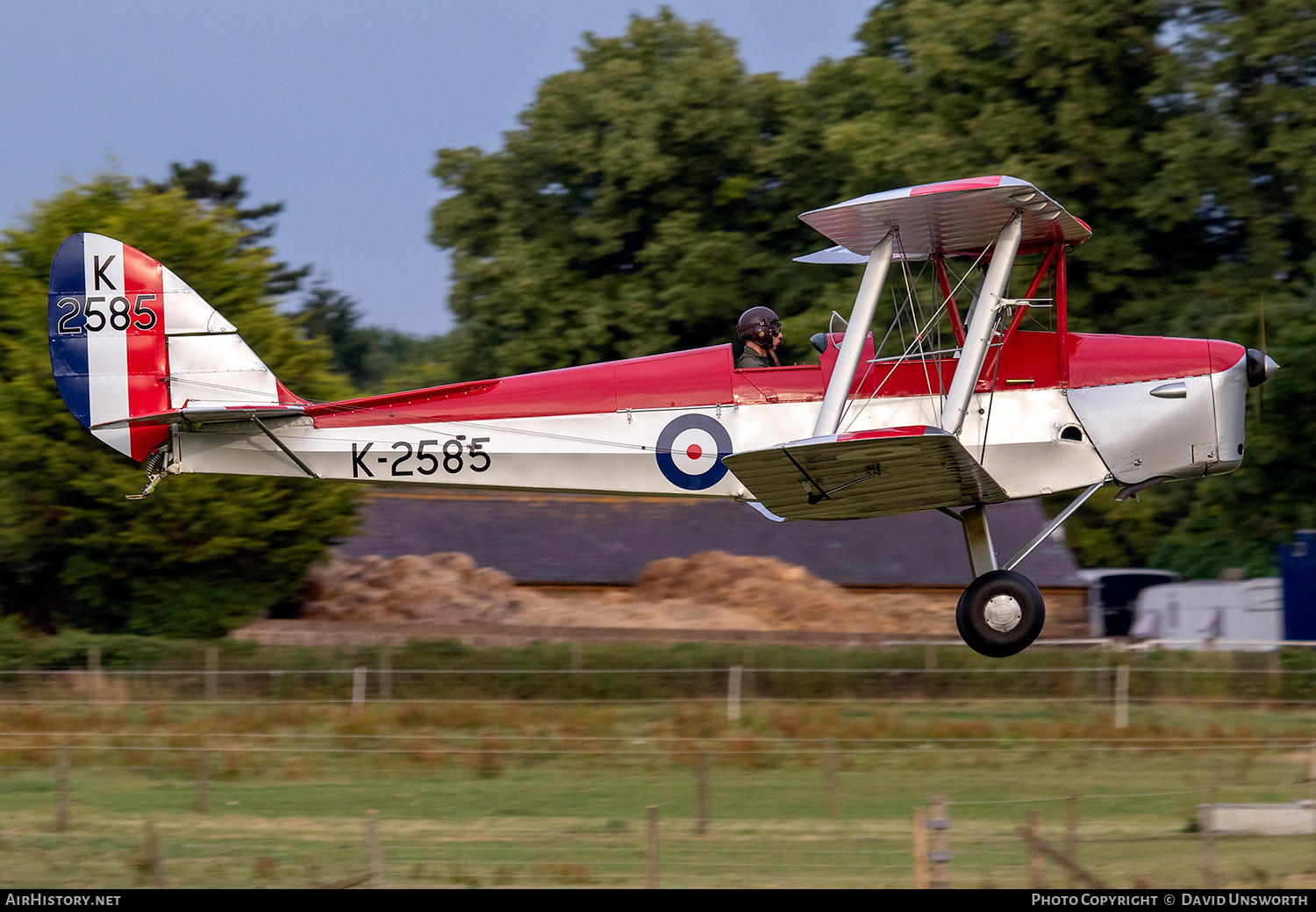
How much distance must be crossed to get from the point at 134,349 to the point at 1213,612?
22.4 meters

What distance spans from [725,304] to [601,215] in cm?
377

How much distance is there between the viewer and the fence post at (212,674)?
1934 cm

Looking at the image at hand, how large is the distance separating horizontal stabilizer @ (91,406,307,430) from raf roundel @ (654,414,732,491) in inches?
98.8

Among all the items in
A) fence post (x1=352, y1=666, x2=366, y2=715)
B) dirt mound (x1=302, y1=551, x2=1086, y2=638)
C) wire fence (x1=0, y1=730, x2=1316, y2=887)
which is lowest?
wire fence (x1=0, y1=730, x2=1316, y2=887)

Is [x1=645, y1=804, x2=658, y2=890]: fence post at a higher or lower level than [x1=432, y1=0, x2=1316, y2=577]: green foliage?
lower

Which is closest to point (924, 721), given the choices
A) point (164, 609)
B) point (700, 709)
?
point (700, 709)

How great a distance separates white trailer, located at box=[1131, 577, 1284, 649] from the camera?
2570 cm

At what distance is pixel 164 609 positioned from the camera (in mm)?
22625

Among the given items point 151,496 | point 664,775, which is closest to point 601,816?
point 664,775

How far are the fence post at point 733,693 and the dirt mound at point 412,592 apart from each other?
579 cm

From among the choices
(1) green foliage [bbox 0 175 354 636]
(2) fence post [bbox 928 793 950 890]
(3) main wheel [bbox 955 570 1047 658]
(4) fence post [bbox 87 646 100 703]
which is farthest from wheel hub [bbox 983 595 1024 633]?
(1) green foliage [bbox 0 175 354 636]

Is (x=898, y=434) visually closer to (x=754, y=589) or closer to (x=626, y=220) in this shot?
(x=754, y=589)

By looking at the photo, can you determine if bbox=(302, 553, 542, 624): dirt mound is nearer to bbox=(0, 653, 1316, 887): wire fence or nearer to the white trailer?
bbox=(0, 653, 1316, 887): wire fence
